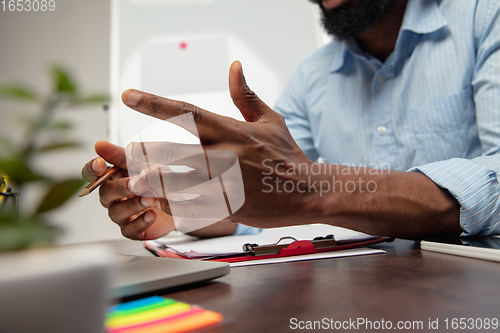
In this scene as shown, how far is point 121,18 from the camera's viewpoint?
1479 mm

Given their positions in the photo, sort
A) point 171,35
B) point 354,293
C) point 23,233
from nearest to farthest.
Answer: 1. point 23,233
2. point 354,293
3. point 171,35

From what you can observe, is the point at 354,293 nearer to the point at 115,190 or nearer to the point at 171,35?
the point at 115,190

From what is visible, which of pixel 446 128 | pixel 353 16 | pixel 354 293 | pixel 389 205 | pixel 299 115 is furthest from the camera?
pixel 299 115

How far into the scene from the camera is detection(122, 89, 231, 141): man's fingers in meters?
0.33

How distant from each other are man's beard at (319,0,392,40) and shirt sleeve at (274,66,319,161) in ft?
0.57

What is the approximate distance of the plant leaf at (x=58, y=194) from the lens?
8 cm

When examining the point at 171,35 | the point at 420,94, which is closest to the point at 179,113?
the point at 420,94

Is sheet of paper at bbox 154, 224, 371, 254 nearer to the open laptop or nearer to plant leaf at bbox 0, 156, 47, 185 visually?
the open laptop

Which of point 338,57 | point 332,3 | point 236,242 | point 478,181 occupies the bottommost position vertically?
point 236,242

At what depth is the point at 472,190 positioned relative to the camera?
1.48 ft

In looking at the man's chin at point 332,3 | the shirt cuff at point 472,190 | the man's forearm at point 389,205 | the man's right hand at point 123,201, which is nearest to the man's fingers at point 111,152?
the man's right hand at point 123,201

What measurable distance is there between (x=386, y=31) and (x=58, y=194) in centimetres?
100

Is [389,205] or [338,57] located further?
[338,57]

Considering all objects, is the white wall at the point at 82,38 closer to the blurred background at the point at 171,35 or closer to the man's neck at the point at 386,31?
the blurred background at the point at 171,35
